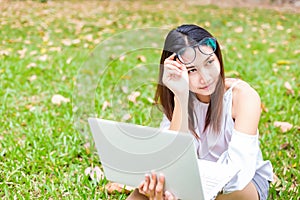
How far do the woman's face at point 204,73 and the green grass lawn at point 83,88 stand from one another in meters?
0.13

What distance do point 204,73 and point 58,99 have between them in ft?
5.68

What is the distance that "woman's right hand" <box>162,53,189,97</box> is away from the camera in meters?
1.48

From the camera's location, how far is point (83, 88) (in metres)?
2.06

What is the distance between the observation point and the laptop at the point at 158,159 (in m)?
1.38

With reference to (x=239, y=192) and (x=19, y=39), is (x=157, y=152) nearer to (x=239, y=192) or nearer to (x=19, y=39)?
(x=239, y=192)

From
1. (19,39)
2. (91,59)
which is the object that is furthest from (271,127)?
(19,39)

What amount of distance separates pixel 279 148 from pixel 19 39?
10.8ft

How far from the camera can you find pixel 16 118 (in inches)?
111

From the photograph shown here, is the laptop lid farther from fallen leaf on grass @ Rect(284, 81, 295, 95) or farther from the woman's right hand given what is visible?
fallen leaf on grass @ Rect(284, 81, 295, 95)

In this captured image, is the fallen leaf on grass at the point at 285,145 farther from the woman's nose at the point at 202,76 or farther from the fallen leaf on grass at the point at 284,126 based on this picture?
the woman's nose at the point at 202,76

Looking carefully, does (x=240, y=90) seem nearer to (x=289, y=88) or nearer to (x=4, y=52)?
(x=289, y=88)

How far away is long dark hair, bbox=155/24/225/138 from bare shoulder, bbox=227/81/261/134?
0.06m

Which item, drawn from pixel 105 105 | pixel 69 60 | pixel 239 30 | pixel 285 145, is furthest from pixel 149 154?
pixel 239 30

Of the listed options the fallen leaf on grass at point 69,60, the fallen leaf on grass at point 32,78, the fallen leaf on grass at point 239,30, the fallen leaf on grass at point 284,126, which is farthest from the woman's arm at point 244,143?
the fallen leaf on grass at point 239,30
